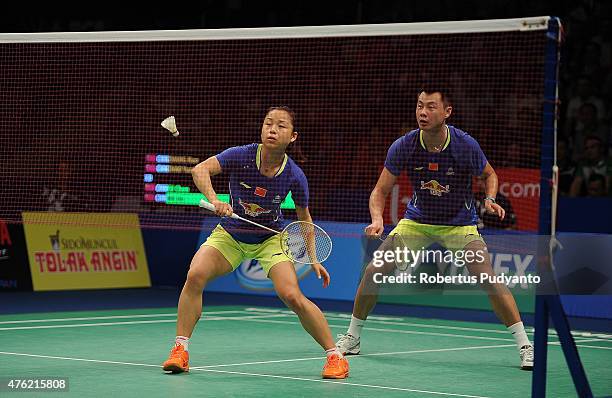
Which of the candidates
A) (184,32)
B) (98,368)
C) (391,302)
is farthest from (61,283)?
(184,32)

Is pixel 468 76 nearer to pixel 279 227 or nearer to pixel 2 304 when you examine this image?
pixel 2 304

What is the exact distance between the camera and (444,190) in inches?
399

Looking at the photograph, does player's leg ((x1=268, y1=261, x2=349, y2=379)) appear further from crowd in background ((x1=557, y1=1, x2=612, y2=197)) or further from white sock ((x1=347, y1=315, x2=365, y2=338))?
crowd in background ((x1=557, y1=1, x2=612, y2=197))

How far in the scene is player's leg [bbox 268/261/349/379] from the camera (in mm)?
8898

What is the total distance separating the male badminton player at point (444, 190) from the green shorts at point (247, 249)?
3.81ft

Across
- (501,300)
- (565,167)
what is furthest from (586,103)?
(501,300)

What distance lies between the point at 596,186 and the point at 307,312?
8254 mm

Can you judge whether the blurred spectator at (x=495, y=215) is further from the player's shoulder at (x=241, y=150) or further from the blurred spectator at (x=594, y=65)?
the player's shoulder at (x=241, y=150)

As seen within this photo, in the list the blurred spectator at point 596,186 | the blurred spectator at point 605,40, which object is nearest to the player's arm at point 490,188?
the blurred spectator at point 596,186

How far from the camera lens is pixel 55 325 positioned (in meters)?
12.6

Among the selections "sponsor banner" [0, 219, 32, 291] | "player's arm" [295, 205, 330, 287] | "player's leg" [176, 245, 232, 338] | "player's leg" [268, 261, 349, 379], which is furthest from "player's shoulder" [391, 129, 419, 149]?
"sponsor banner" [0, 219, 32, 291]

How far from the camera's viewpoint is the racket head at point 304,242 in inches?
357

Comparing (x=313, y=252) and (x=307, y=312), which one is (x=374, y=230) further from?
(x=307, y=312)

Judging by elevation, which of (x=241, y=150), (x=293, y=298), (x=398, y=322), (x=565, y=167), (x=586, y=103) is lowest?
(x=398, y=322)
